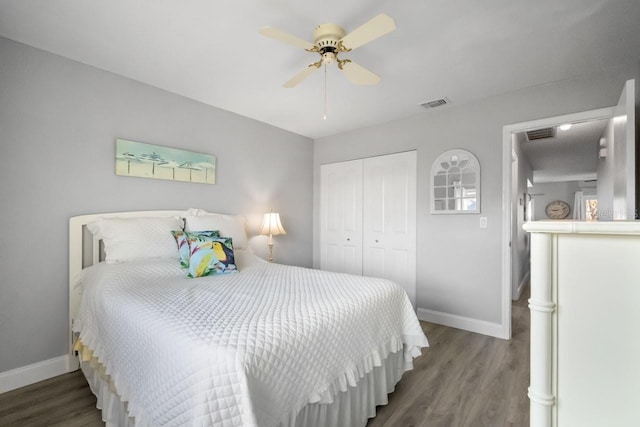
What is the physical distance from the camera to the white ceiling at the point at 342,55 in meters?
1.74

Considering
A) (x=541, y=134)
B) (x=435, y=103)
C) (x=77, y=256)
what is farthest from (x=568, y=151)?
(x=77, y=256)

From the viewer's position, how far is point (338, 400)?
149 centimetres

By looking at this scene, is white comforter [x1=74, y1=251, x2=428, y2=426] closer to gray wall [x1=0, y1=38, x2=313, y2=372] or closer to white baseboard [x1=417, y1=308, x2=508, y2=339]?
gray wall [x1=0, y1=38, x2=313, y2=372]

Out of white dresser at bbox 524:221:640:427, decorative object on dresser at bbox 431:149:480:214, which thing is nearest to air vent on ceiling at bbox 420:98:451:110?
decorative object on dresser at bbox 431:149:480:214

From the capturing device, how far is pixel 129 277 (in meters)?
1.91

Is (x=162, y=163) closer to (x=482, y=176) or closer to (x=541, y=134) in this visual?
(x=482, y=176)

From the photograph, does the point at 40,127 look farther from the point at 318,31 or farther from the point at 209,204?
the point at 318,31

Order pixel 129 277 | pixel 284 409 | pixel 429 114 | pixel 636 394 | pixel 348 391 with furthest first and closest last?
1. pixel 429 114
2. pixel 129 277
3. pixel 348 391
4. pixel 284 409
5. pixel 636 394

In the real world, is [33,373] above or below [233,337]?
below

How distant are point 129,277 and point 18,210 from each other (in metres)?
0.98

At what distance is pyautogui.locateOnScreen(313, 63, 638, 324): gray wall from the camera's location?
2619 millimetres

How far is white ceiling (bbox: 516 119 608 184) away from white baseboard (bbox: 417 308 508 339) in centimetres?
230

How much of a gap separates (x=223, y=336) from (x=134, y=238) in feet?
5.23

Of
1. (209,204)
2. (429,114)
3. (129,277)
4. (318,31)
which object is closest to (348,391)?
(129,277)
